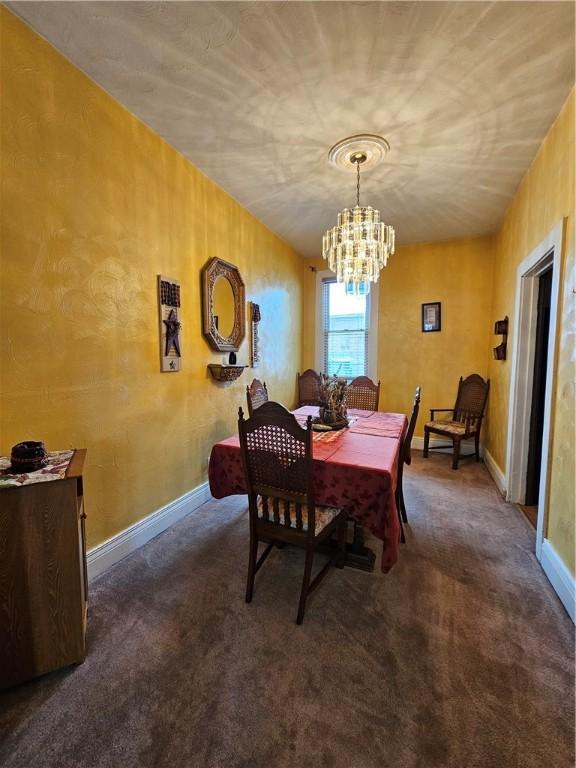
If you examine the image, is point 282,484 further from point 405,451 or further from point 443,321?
point 443,321

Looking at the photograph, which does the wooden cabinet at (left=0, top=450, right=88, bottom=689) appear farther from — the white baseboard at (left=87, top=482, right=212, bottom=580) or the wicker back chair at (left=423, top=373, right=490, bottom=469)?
the wicker back chair at (left=423, top=373, right=490, bottom=469)

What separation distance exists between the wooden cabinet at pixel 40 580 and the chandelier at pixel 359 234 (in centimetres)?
222

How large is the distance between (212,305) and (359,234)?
1391 millimetres

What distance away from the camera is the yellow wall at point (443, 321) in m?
4.23

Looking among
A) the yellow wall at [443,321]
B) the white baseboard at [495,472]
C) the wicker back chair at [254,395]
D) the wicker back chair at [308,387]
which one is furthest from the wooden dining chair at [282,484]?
the yellow wall at [443,321]

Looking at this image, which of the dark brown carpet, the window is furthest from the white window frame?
the dark brown carpet

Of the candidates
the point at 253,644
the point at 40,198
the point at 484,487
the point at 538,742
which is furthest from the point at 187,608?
the point at 484,487

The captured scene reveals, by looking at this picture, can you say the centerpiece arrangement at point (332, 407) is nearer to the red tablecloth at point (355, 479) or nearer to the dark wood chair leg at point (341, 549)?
the red tablecloth at point (355, 479)

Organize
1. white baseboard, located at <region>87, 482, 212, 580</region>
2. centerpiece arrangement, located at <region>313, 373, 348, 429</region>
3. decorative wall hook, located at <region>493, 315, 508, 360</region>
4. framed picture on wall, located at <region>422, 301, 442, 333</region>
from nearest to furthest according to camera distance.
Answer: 1. white baseboard, located at <region>87, 482, 212, 580</region>
2. centerpiece arrangement, located at <region>313, 373, 348, 429</region>
3. decorative wall hook, located at <region>493, 315, 508, 360</region>
4. framed picture on wall, located at <region>422, 301, 442, 333</region>

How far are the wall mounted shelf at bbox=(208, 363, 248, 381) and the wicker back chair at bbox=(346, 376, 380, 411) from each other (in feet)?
4.04

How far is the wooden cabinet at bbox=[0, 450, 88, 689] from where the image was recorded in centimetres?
128

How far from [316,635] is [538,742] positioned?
2.81ft

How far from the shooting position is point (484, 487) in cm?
327

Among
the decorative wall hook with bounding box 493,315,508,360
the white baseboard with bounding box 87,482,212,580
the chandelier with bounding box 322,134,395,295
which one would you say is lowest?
the white baseboard with bounding box 87,482,212,580
